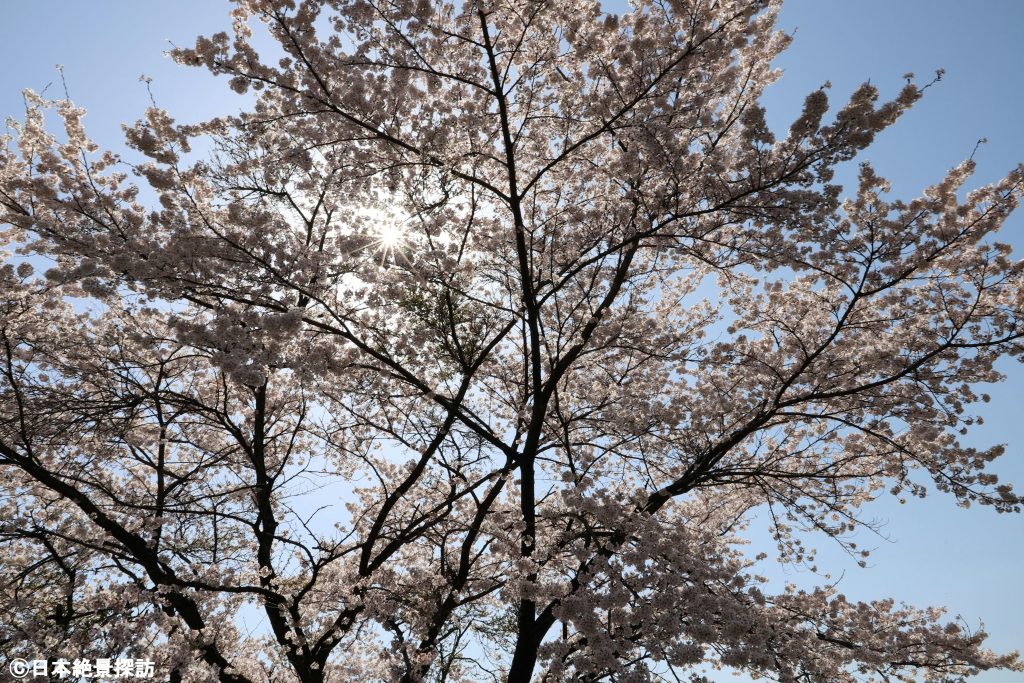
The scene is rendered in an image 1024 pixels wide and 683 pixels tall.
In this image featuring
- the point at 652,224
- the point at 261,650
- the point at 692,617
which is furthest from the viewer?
the point at 261,650

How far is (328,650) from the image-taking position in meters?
8.45

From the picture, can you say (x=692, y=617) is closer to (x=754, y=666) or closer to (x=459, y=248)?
(x=754, y=666)

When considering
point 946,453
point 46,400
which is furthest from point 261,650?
point 946,453

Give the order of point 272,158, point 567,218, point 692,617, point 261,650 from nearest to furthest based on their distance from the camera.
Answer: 1. point 692,617
2. point 272,158
3. point 567,218
4. point 261,650

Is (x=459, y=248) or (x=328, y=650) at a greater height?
(x=459, y=248)

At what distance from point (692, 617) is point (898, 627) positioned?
17.0ft

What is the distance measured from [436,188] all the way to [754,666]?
277 inches

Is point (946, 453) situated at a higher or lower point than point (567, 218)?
lower

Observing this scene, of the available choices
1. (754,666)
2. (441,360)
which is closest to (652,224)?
(441,360)

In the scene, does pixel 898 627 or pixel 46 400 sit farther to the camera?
pixel 898 627

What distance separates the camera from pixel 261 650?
12.9 m

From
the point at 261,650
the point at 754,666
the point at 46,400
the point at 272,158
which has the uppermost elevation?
the point at 272,158

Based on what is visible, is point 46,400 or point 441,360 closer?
point 46,400

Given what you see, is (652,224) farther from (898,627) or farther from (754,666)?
(898,627)
